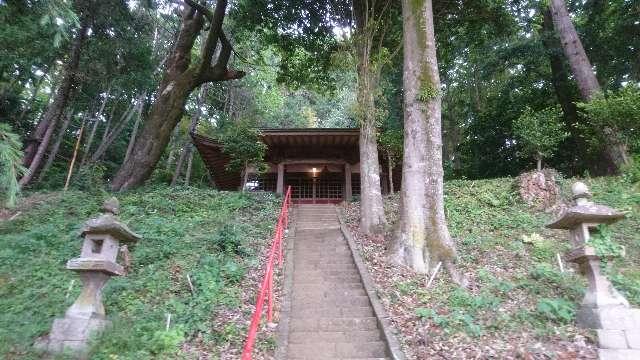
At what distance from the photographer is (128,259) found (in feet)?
23.3

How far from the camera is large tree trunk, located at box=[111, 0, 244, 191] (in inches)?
496

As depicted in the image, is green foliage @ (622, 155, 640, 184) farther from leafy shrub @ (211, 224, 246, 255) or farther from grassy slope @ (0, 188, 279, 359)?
leafy shrub @ (211, 224, 246, 255)

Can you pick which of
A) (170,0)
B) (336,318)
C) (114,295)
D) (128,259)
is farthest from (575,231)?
(170,0)

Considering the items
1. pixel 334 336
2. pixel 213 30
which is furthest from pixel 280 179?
pixel 334 336

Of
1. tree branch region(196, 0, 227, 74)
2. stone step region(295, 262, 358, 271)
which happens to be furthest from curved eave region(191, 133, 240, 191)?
stone step region(295, 262, 358, 271)

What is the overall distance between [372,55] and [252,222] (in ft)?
18.8

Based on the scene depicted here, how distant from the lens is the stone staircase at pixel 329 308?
538cm

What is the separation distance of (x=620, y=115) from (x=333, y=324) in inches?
379

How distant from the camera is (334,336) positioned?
570 centimetres

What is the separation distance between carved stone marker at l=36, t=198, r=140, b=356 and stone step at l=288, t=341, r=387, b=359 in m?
2.46

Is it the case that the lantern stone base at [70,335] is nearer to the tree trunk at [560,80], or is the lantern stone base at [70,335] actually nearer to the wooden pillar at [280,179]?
the wooden pillar at [280,179]

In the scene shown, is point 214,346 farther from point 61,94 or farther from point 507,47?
point 507,47

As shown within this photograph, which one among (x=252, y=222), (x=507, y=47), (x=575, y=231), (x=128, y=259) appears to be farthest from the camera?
(x=507, y=47)

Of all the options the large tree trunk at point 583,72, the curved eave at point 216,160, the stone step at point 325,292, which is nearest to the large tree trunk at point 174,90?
the curved eave at point 216,160
